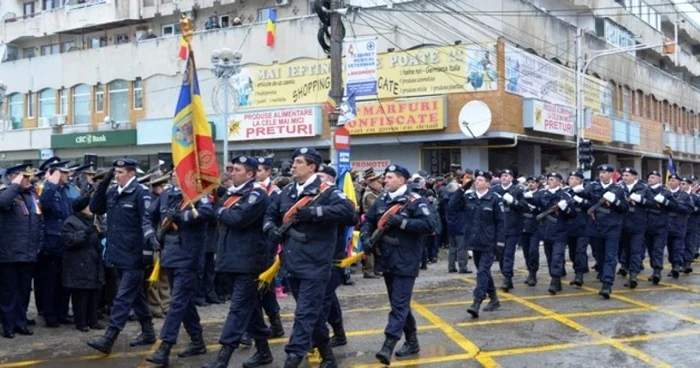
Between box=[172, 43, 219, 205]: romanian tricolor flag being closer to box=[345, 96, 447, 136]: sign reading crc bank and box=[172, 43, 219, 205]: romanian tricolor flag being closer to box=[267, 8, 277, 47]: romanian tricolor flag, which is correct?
box=[345, 96, 447, 136]: sign reading crc bank

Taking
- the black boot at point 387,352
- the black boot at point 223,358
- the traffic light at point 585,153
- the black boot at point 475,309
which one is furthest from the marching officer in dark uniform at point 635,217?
the traffic light at point 585,153

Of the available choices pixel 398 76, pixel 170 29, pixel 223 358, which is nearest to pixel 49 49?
pixel 170 29

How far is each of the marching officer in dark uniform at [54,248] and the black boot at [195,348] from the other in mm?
2455

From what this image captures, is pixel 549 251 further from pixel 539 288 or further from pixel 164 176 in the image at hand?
pixel 164 176

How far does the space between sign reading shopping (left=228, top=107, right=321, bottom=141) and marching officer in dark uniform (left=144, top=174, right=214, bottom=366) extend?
1961 cm

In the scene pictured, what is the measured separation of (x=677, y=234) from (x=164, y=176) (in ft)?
31.4

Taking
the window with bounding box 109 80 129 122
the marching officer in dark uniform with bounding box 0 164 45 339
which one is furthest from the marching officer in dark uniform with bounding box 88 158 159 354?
the window with bounding box 109 80 129 122

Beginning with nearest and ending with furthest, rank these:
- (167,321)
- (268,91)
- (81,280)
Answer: (167,321) < (81,280) < (268,91)

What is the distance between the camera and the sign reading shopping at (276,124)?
27188 millimetres

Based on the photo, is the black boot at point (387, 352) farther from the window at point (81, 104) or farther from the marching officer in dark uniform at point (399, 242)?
the window at point (81, 104)

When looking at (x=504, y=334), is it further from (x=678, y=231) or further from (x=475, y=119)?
(x=475, y=119)

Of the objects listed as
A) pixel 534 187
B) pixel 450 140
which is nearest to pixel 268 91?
pixel 450 140

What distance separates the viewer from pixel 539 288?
1241 centimetres

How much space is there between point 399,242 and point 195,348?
7.76ft
